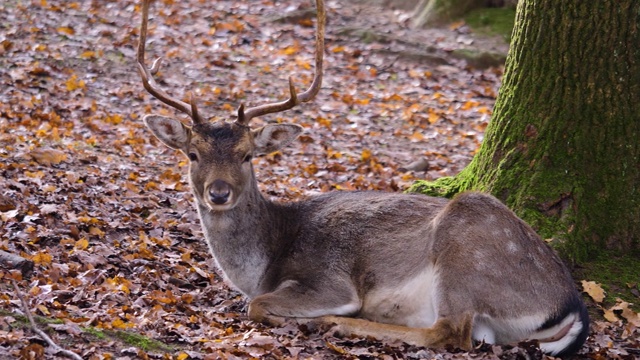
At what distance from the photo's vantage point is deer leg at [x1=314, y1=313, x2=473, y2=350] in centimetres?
667

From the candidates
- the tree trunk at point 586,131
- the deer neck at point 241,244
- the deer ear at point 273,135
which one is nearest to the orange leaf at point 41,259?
the deer neck at point 241,244

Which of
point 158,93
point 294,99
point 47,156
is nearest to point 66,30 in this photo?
point 47,156

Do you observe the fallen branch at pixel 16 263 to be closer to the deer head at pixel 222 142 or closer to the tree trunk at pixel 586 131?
the deer head at pixel 222 142

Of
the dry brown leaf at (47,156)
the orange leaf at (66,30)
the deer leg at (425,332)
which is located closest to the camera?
the deer leg at (425,332)

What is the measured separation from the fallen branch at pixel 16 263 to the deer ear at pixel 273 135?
6.94 feet

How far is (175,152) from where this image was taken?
11.9m

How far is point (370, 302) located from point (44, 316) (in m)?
2.62

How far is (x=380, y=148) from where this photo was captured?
12852 mm

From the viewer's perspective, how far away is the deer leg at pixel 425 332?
667cm

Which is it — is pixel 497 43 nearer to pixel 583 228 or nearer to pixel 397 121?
pixel 397 121

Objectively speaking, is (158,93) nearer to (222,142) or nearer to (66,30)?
(222,142)

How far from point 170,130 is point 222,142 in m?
0.52

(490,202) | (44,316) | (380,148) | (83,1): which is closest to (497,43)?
(380,148)

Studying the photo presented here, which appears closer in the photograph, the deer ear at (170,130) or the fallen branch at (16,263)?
the fallen branch at (16,263)
